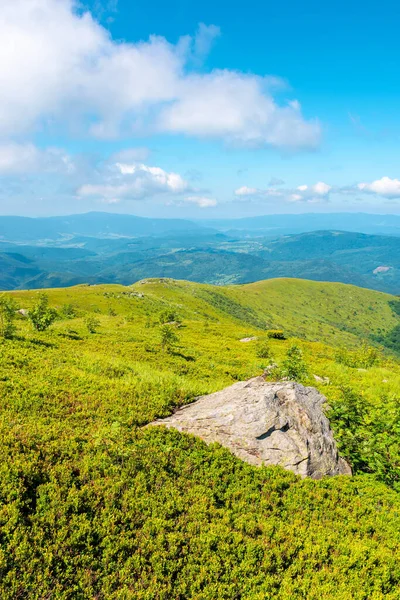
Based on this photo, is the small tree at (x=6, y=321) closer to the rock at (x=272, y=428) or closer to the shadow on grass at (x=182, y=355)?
the shadow on grass at (x=182, y=355)

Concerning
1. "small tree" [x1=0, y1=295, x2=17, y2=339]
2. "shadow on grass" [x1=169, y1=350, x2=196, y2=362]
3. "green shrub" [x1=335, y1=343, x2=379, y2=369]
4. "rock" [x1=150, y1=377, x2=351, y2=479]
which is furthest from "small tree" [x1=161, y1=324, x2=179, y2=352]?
"green shrub" [x1=335, y1=343, x2=379, y2=369]

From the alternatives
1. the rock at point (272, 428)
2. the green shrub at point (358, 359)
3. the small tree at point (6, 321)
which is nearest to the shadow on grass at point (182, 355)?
the small tree at point (6, 321)

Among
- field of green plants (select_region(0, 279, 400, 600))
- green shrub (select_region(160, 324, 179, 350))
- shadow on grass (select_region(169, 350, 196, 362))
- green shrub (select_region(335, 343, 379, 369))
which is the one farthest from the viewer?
green shrub (select_region(335, 343, 379, 369))

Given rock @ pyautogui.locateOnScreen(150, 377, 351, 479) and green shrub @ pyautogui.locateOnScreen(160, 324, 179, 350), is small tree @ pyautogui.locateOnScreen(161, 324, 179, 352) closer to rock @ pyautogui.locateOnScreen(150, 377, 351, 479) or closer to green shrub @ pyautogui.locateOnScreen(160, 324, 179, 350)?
green shrub @ pyautogui.locateOnScreen(160, 324, 179, 350)

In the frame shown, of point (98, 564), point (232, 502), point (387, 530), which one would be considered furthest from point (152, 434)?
point (387, 530)

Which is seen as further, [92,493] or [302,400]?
[302,400]

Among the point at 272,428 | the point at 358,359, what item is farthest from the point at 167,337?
the point at 358,359

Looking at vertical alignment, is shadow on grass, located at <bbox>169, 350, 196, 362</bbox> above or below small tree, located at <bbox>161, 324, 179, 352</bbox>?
below

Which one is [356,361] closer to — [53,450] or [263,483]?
[263,483]

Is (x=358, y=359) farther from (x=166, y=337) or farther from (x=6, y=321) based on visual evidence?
(x=6, y=321)

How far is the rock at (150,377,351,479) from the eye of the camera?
1145 centimetres

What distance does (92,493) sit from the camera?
26.9 ft

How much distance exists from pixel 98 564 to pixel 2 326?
61.6ft

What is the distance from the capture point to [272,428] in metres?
12.1
